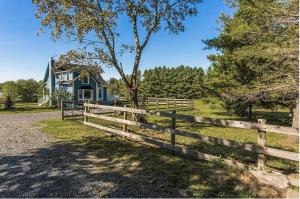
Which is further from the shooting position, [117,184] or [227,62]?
[227,62]

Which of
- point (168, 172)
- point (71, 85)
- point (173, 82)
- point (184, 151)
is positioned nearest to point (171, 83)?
point (173, 82)

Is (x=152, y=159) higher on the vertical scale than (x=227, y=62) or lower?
lower

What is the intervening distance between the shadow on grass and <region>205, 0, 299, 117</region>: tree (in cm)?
486

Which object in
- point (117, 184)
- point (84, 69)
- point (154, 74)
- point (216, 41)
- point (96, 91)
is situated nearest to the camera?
→ point (117, 184)

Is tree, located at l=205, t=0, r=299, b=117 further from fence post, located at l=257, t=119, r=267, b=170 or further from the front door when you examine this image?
the front door

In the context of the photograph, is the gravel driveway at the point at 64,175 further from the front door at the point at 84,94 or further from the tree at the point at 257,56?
the front door at the point at 84,94

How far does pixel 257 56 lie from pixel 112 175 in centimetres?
897

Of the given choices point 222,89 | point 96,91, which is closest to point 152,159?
point 222,89

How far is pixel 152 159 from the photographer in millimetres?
6582

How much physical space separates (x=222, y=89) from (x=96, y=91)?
80.0 ft

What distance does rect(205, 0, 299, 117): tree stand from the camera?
7.87m

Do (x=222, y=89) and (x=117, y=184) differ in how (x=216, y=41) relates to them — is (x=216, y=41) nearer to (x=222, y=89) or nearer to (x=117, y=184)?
(x=222, y=89)

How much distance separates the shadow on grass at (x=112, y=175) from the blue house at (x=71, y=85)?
26617mm

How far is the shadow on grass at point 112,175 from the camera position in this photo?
14.7ft
